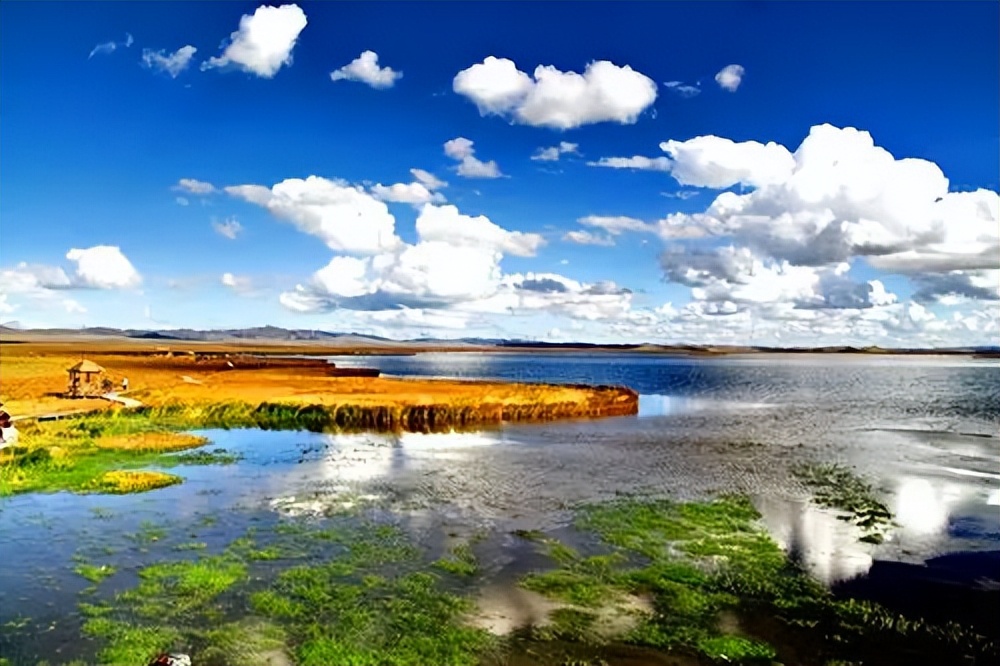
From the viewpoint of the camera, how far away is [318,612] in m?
18.1

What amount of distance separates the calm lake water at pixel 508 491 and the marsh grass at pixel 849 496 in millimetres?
616

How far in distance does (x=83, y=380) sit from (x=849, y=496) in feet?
209

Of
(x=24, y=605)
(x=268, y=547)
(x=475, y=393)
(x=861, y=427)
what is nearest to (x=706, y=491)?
(x=268, y=547)

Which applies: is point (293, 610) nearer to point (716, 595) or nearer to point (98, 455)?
point (716, 595)

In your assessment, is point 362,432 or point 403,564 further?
point 362,432

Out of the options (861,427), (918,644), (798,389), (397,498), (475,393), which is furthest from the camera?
(798,389)

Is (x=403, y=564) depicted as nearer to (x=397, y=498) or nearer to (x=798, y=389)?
(x=397, y=498)

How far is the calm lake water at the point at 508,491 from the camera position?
2233 cm

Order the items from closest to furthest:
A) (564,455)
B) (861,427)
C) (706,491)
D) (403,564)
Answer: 1. (403,564)
2. (706,491)
3. (564,455)
4. (861,427)

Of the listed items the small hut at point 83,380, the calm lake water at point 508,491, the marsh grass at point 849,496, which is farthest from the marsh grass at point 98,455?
the marsh grass at point 849,496

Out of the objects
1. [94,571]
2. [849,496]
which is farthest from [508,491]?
[94,571]

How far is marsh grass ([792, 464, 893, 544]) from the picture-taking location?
91.2ft

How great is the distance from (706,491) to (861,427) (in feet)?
117

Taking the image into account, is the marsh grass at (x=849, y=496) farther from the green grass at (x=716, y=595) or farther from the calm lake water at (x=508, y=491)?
→ the green grass at (x=716, y=595)
